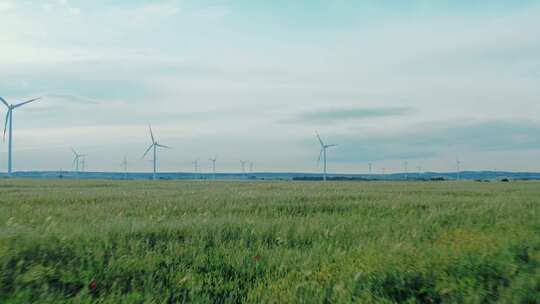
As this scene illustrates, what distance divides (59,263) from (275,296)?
2.84 metres

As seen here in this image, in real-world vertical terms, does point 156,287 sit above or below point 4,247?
below

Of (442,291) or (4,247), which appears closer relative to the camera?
(442,291)

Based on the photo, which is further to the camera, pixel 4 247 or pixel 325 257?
pixel 325 257

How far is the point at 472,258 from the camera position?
21.8 feet

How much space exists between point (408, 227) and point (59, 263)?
23.3 feet

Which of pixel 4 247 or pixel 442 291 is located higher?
pixel 4 247

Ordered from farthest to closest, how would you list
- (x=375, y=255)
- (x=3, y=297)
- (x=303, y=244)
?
(x=303, y=244)
(x=375, y=255)
(x=3, y=297)

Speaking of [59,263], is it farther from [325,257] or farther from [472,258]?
[472,258]

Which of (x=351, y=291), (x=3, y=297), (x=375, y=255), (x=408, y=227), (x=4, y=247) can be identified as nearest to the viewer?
(x=3, y=297)

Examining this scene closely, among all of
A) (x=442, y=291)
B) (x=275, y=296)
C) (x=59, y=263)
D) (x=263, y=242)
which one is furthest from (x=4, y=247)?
(x=442, y=291)

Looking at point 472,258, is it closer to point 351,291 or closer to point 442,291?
point 442,291

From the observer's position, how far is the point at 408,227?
10.8 meters

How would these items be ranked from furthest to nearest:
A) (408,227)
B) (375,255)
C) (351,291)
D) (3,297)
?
(408,227), (375,255), (351,291), (3,297)

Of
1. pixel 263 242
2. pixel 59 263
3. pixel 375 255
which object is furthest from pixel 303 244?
pixel 59 263
